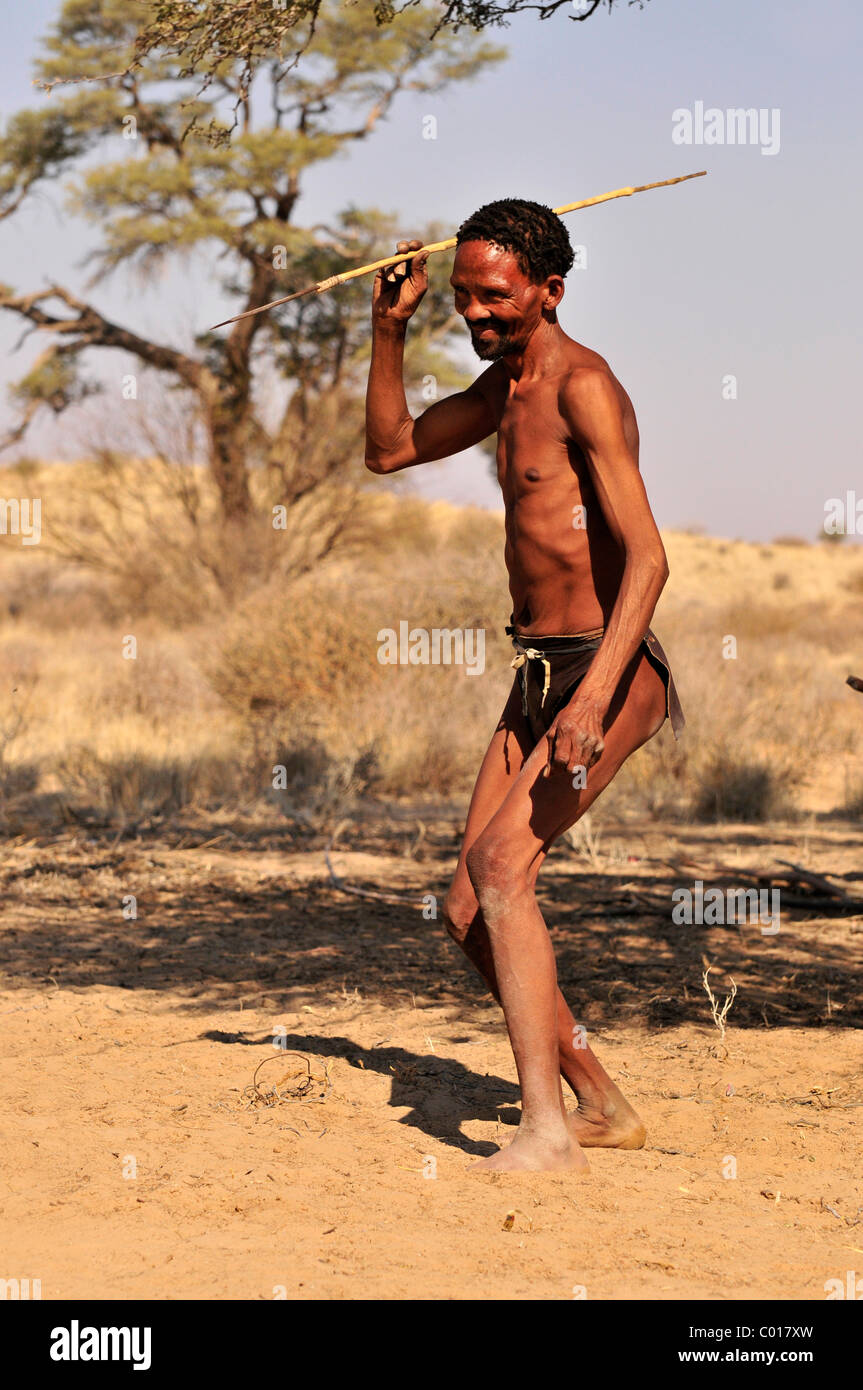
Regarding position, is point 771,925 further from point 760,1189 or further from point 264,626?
point 264,626

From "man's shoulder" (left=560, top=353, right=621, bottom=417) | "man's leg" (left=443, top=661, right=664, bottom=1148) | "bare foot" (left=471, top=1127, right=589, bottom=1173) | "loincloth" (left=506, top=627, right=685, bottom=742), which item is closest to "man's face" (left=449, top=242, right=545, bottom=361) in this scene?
"man's shoulder" (left=560, top=353, right=621, bottom=417)

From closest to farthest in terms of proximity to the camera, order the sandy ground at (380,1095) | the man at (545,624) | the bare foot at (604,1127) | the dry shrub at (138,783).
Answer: the sandy ground at (380,1095)
the man at (545,624)
the bare foot at (604,1127)
the dry shrub at (138,783)

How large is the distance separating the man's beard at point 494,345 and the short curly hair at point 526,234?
0.14m

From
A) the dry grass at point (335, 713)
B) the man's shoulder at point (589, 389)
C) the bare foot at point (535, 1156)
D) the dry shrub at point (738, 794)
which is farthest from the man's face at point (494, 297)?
the dry shrub at point (738, 794)

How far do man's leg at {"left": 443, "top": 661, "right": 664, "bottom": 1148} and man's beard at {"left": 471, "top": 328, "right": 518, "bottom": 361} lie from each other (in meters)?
0.78

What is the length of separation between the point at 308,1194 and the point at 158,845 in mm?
4805

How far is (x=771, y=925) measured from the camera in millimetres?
6176

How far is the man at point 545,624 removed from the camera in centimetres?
308

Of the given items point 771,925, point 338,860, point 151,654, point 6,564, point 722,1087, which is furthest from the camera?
point 6,564

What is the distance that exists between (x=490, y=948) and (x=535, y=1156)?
0.46 metres

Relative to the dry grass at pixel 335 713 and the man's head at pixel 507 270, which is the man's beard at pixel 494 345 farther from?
the dry grass at pixel 335 713

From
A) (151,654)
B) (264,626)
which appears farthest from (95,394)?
(264,626)

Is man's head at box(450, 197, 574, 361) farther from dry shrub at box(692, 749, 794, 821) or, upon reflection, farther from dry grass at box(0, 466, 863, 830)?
dry shrub at box(692, 749, 794, 821)

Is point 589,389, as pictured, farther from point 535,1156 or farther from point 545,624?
point 535,1156
